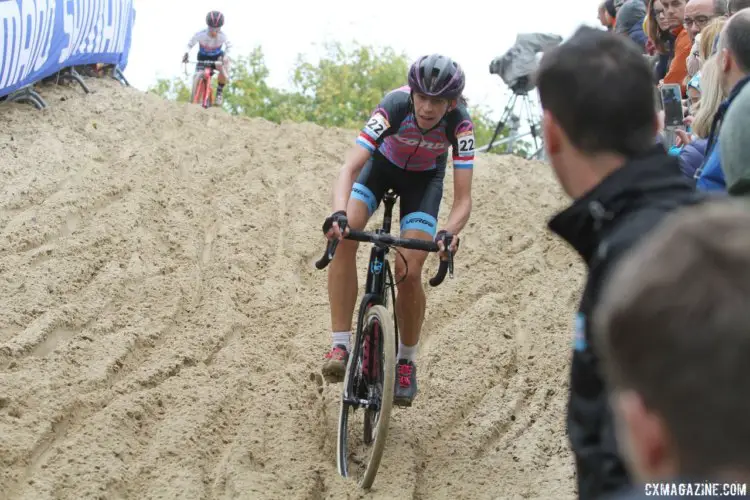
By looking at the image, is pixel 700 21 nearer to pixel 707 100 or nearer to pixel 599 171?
pixel 707 100

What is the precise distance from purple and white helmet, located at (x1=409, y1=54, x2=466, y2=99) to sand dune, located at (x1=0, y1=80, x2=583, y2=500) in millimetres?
2164

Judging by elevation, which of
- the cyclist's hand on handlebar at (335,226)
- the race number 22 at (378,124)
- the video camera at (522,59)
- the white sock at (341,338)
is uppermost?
the video camera at (522,59)

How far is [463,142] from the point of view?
602cm

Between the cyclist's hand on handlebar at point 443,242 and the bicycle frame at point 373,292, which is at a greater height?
the cyclist's hand on handlebar at point 443,242

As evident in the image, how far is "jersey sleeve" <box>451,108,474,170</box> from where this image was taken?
19.7ft

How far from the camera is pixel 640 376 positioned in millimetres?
1421

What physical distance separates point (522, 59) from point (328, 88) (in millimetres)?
28853

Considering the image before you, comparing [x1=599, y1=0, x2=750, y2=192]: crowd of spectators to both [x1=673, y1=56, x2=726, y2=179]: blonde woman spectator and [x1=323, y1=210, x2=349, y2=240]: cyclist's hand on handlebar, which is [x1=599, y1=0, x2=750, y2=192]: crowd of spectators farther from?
[x1=323, y1=210, x2=349, y2=240]: cyclist's hand on handlebar

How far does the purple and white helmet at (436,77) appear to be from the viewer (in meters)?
5.62

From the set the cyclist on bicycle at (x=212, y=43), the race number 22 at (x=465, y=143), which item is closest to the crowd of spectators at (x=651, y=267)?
the race number 22 at (x=465, y=143)

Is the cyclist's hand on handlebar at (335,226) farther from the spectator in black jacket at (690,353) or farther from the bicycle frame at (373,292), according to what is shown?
the spectator in black jacket at (690,353)

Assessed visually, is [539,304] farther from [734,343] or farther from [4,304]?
[734,343]

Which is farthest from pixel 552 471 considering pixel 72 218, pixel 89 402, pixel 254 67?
pixel 254 67

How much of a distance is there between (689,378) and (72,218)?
8.85 metres
